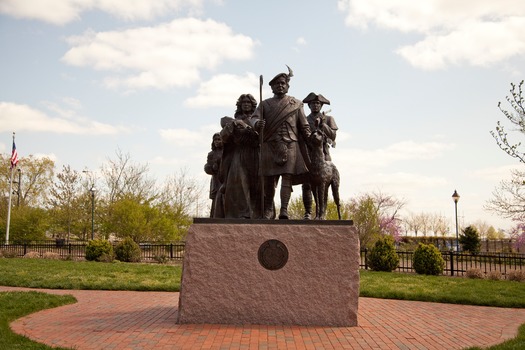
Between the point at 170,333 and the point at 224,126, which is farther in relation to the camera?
the point at 224,126

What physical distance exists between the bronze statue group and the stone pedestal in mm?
792

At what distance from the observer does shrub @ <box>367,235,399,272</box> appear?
17984mm

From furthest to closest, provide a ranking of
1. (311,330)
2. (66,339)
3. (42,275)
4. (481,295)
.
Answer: (42,275) < (481,295) < (311,330) < (66,339)

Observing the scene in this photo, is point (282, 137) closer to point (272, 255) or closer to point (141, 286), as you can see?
point (272, 255)

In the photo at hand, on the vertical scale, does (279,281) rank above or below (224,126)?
below

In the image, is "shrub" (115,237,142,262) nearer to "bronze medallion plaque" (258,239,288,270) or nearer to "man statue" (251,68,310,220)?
"man statue" (251,68,310,220)

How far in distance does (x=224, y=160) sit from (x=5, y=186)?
4492 centimetres

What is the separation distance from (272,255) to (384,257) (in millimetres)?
11983

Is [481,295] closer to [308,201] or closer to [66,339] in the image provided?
[308,201]

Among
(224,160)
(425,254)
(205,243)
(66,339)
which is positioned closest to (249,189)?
(224,160)

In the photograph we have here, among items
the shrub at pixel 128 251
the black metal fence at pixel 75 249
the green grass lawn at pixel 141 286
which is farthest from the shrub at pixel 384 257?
the shrub at pixel 128 251

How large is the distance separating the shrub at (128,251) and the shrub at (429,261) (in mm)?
11785

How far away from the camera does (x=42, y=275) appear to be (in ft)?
47.4

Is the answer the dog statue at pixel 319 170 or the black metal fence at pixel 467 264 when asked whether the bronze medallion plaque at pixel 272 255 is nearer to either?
the dog statue at pixel 319 170
